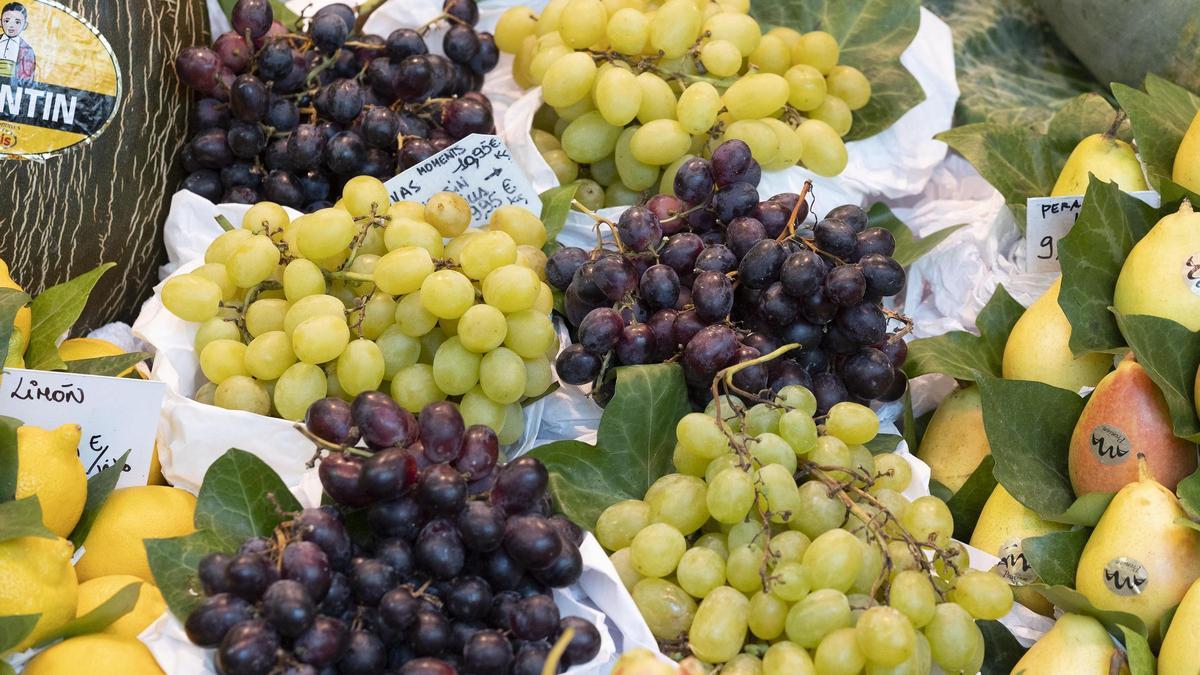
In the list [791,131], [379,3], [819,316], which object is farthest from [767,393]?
[379,3]

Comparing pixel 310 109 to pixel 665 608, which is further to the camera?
pixel 310 109

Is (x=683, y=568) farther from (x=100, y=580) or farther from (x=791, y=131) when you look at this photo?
(x=791, y=131)

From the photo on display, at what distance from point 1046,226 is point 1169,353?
0.26 m

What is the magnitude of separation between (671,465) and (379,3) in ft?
2.39

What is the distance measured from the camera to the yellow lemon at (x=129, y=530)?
841 mm

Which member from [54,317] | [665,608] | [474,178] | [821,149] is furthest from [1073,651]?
[54,317]

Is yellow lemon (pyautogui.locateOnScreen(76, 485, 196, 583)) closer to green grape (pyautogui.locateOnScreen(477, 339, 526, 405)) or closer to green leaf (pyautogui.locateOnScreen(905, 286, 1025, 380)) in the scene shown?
green grape (pyautogui.locateOnScreen(477, 339, 526, 405))

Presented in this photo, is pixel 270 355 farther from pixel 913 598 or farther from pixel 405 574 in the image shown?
pixel 913 598

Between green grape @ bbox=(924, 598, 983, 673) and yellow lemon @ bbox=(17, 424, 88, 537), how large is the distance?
0.64 m

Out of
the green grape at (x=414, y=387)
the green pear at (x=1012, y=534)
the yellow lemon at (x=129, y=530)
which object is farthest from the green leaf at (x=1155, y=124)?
the yellow lemon at (x=129, y=530)

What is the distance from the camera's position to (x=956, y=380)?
1099 mm

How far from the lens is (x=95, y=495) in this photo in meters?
0.86

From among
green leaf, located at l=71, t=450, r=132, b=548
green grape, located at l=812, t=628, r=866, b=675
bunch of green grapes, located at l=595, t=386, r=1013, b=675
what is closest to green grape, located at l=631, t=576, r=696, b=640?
bunch of green grapes, located at l=595, t=386, r=1013, b=675

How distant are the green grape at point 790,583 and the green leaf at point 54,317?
0.65 m
